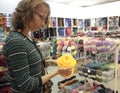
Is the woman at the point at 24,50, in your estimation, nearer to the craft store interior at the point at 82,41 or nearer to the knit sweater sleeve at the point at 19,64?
the knit sweater sleeve at the point at 19,64

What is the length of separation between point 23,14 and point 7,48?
0.23 meters

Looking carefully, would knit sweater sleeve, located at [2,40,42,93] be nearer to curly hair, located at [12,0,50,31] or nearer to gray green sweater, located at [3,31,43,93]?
gray green sweater, located at [3,31,43,93]

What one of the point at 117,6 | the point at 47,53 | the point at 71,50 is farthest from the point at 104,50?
the point at 117,6

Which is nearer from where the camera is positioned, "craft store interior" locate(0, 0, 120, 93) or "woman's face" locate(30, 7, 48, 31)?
"woman's face" locate(30, 7, 48, 31)

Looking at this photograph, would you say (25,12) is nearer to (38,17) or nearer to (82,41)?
(38,17)

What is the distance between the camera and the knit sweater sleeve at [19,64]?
87cm

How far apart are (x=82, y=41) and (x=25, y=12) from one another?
1.75 meters

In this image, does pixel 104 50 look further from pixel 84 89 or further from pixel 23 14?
pixel 23 14

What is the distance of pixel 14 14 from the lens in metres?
1.00

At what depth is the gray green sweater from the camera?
0.87m

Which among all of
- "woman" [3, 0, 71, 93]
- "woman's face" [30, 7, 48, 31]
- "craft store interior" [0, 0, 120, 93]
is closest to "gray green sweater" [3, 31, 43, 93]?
"woman" [3, 0, 71, 93]

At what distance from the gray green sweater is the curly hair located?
0.08 m

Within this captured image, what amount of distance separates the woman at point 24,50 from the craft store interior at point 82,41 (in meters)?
0.29

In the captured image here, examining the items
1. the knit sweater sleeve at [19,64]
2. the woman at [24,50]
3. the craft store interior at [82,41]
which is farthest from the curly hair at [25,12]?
the craft store interior at [82,41]
